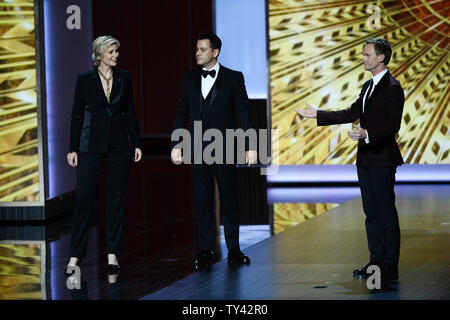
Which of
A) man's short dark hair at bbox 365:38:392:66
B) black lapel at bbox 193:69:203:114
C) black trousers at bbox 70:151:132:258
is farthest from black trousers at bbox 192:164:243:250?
man's short dark hair at bbox 365:38:392:66

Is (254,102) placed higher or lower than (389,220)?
higher

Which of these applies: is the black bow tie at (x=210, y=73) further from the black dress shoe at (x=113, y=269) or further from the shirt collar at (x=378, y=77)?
the black dress shoe at (x=113, y=269)

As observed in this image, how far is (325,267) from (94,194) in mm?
1469

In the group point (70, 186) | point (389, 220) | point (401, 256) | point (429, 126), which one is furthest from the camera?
point (429, 126)

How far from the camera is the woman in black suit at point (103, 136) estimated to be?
5.03 metres

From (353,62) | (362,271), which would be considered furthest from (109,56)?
(353,62)

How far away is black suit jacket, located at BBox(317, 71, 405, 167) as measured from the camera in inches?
186

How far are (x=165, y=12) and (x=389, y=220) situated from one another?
10.5m

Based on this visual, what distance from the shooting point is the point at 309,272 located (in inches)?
204

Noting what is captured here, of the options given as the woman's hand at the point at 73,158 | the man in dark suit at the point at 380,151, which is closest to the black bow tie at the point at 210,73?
the man in dark suit at the point at 380,151

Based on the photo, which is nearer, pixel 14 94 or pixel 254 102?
pixel 14 94
